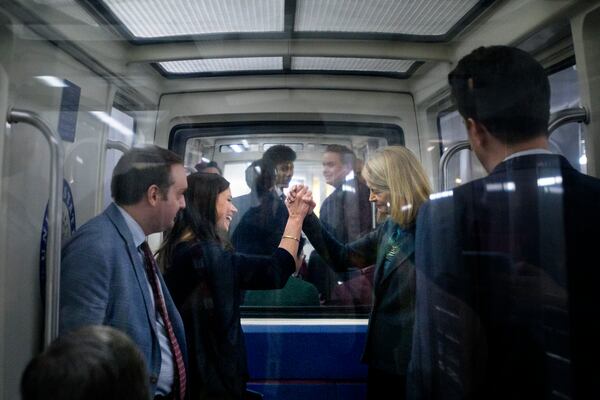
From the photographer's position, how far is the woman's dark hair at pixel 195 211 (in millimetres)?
1461

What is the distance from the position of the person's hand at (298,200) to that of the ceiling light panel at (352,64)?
44cm

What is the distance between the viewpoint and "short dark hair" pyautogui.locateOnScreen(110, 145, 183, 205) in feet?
4.68

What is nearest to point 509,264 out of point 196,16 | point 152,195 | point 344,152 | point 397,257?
point 397,257

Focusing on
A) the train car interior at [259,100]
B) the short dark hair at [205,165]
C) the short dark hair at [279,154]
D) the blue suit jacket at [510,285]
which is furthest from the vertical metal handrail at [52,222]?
the blue suit jacket at [510,285]

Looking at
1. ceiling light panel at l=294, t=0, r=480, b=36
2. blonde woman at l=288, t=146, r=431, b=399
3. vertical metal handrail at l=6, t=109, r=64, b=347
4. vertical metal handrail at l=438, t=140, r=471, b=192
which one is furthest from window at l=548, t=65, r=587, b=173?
vertical metal handrail at l=6, t=109, r=64, b=347

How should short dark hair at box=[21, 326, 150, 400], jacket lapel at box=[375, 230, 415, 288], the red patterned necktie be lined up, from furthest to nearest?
jacket lapel at box=[375, 230, 415, 288] < the red patterned necktie < short dark hair at box=[21, 326, 150, 400]

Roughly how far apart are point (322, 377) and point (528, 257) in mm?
804

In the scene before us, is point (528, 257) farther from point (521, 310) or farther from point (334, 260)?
point (334, 260)

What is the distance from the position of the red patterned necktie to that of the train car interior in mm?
230

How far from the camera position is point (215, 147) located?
5.00ft

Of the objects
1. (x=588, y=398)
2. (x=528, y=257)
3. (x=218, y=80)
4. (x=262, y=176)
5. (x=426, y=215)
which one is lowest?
(x=588, y=398)

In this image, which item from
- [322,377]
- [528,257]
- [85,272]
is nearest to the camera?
[85,272]

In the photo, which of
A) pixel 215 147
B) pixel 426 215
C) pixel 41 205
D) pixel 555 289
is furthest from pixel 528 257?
pixel 41 205

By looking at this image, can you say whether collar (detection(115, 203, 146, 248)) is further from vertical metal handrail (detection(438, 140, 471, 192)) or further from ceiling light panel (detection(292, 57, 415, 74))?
vertical metal handrail (detection(438, 140, 471, 192))
